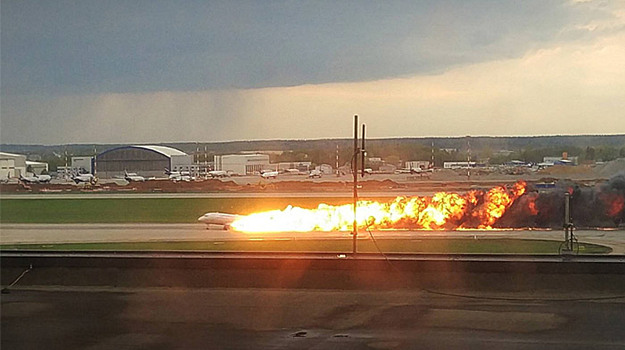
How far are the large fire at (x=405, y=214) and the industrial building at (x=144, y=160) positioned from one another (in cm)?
98

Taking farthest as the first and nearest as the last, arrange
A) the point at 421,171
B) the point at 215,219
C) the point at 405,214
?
the point at 405,214
the point at 215,219
the point at 421,171

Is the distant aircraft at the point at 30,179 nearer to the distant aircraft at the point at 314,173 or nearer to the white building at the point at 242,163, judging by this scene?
the white building at the point at 242,163

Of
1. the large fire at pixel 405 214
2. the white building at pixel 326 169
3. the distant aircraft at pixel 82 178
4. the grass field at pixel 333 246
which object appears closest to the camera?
the grass field at pixel 333 246

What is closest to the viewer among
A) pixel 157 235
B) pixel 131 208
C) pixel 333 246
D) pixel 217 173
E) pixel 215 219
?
pixel 333 246

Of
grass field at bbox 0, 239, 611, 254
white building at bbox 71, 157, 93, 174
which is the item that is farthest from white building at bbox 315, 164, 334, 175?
white building at bbox 71, 157, 93, 174

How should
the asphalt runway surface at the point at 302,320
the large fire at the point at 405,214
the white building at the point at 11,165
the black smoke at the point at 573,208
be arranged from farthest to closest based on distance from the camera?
the black smoke at the point at 573,208 → the large fire at the point at 405,214 → the white building at the point at 11,165 → the asphalt runway surface at the point at 302,320

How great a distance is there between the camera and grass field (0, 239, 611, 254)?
300 inches

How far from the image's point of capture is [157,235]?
846cm

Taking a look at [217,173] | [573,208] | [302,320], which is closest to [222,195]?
[217,173]

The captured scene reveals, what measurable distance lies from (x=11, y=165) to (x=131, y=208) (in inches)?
59.0

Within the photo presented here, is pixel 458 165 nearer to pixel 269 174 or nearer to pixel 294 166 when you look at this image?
pixel 294 166

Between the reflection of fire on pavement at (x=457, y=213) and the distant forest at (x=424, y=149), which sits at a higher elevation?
the distant forest at (x=424, y=149)

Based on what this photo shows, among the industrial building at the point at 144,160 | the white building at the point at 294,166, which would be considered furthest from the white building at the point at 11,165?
the white building at the point at 294,166

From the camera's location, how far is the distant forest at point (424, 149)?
7723 millimetres
